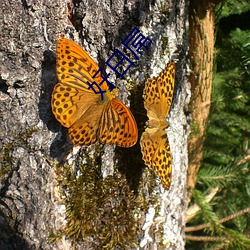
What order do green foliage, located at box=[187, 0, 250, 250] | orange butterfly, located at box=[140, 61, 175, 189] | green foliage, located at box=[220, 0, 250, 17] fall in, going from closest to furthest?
1. orange butterfly, located at box=[140, 61, 175, 189]
2. green foliage, located at box=[187, 0, 250, 250]
3. green foliage, located at box=[220, 0, 250, 17]

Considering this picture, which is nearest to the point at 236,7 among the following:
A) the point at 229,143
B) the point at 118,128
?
the point at 229,143

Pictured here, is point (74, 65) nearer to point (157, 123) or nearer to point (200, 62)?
point (157, 123)

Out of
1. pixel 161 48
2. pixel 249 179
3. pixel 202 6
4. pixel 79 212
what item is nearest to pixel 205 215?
pixel 249 179

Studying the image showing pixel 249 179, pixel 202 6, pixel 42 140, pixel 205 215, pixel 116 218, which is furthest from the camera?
pixel 249 179

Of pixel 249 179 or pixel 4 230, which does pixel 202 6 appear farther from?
pixel 4 230

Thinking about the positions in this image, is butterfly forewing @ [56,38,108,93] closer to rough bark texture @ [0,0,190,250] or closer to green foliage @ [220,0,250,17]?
rough bark texture @ [0,0,190,250]

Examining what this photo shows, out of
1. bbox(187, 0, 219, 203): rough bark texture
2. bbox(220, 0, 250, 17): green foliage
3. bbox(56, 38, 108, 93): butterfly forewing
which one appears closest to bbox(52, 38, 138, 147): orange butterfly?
bbox(56, 38, 108, 93): butterfly forewing
